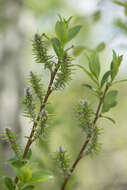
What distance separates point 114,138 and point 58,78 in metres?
2.04

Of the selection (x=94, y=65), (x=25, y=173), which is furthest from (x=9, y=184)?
(x=94, y=65)

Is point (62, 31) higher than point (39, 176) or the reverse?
higher

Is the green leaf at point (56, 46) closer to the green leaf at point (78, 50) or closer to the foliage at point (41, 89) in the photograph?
the foliage at point (41, 89)

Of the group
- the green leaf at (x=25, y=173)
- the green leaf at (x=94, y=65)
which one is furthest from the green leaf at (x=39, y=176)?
the green leaf at (x=94, y=65)

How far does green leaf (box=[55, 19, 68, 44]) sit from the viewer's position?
198mm

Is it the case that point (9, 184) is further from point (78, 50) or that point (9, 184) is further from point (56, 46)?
point (78, 50)

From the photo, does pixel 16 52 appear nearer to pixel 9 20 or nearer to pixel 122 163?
pixel 9 20

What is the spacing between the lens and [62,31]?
0.66 ft

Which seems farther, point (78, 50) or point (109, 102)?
point (78, 50)

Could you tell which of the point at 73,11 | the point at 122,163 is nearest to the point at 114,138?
the point at 122,163

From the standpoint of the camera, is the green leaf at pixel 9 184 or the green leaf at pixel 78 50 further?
the green leaf at pixel 78 50

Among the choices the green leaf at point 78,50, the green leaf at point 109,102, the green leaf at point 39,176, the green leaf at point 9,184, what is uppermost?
the green leaf at point 78,50

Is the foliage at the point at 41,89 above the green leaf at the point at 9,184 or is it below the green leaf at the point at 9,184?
above

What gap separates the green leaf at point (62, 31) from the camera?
198 mm
